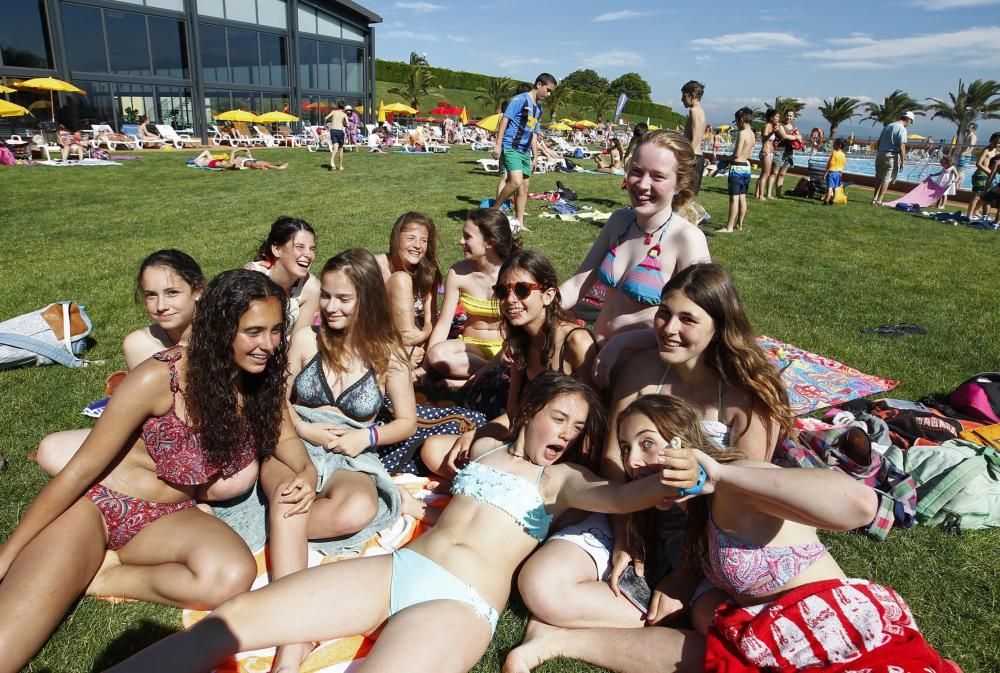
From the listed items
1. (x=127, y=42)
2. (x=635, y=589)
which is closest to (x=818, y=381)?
(x=635, y=589)

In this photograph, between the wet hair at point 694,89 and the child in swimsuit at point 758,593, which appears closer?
the child in swimsuit at point 758,593

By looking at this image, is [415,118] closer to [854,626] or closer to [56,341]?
[56,341]

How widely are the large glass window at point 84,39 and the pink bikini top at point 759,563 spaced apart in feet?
95.2

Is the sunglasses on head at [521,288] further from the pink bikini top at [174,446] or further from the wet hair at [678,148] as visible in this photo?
the pink bikini top at [174,446]

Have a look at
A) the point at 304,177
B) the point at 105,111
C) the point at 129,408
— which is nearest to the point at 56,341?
the point at 129,408

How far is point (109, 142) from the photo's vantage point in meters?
22.9

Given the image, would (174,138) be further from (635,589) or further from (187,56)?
(635,589)

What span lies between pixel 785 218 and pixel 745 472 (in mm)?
12743

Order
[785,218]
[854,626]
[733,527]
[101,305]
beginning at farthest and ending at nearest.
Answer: [785,218]
[101,305]
[733,527]
[854,626]

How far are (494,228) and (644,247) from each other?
152 cm

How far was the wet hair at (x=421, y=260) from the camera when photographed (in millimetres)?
4930

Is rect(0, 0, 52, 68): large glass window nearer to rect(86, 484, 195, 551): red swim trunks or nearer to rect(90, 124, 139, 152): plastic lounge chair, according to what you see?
rect(90, 124, 139, 152): plastic lounge chair

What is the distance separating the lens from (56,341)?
5.04 metres

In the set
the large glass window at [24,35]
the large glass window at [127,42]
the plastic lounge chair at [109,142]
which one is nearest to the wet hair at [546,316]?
the plastic lounge chair at [109,142]
